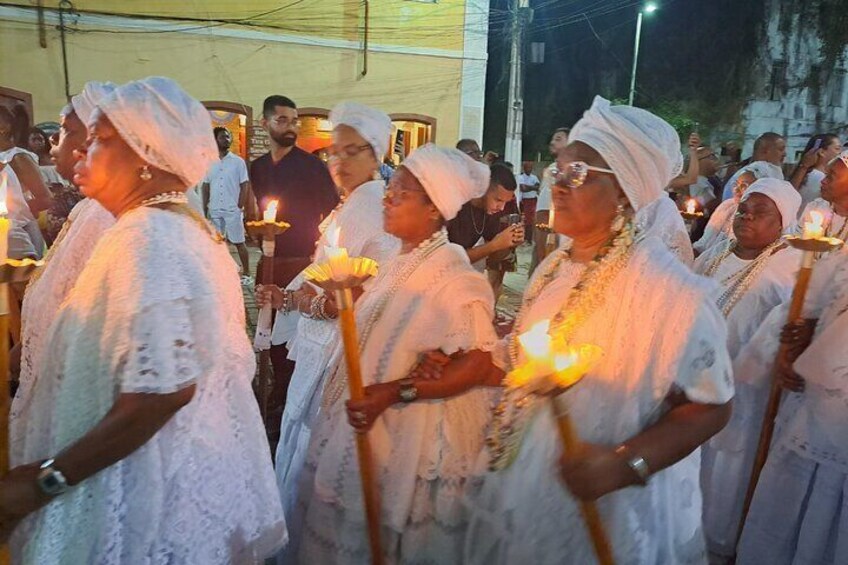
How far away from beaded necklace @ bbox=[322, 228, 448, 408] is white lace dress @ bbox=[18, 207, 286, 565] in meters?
0.92

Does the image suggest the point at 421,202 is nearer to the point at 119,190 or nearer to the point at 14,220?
the point at 119,190

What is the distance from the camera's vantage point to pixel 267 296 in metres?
3.61

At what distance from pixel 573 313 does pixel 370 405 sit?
33.4 inches

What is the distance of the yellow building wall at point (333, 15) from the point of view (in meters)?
15.6

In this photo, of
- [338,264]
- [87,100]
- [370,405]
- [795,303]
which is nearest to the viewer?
[338,264]

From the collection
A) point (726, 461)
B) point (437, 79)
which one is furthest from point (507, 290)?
point (437, 79)

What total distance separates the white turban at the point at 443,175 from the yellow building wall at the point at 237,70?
14.5 metres

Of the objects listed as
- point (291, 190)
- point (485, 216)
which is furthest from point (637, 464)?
point (485, 216)

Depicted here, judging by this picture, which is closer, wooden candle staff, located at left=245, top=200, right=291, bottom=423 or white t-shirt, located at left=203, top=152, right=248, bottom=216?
wooden candle staff, located at left=245, top=200, right=291, bottom=423

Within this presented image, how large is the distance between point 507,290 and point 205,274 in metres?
10.0

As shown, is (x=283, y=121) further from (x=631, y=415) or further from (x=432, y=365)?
(x=631, y=415)

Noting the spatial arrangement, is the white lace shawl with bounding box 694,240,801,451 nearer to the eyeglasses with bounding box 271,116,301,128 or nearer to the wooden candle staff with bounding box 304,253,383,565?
the wooden candle staff with bounding box 304,253,383,565

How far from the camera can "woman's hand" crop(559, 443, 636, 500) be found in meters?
1.79

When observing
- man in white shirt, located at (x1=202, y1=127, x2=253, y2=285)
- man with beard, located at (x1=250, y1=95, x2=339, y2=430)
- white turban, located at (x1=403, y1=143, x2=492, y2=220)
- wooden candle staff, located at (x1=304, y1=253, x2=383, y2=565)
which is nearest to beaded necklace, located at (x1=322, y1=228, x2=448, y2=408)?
white turban, located at (x1=403, y1=143, x2=492, y2=220)
